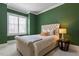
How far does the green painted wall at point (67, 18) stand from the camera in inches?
113

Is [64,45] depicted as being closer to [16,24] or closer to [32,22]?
[32,22]

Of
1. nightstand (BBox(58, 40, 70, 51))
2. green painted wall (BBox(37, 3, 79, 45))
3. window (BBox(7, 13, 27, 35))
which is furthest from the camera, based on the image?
green painted wall (BBox(37, 3, 79, 45))

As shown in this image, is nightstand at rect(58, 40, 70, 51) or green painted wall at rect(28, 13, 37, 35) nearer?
green painted wall at rect(28, 13, 37, 35)

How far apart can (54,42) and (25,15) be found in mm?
1651

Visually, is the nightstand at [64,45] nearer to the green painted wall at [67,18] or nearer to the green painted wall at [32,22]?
the green painted wall at [67,18]

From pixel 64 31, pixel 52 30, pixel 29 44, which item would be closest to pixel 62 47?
pixel 64 31

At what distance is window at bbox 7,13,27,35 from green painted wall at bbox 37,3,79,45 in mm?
608

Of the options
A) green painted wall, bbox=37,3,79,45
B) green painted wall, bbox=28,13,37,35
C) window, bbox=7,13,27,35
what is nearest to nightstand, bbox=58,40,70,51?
green painted wall, bbox=37,3,79,45

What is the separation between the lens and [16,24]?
2.34 m

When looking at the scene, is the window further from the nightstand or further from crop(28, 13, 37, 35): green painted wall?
the nightstand

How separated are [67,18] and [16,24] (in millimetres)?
2191

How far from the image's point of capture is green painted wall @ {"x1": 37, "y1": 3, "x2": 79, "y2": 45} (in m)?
2.88

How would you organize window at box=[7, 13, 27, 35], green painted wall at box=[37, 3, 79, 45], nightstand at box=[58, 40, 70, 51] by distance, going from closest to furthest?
window at box=[7, 13, 27, 35] < nightstand at box=[58, 40, 70, 51] < green painted wall at box=[37, 3, 79, 45]

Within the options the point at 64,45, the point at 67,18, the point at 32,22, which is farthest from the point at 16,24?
the point at 67,18
